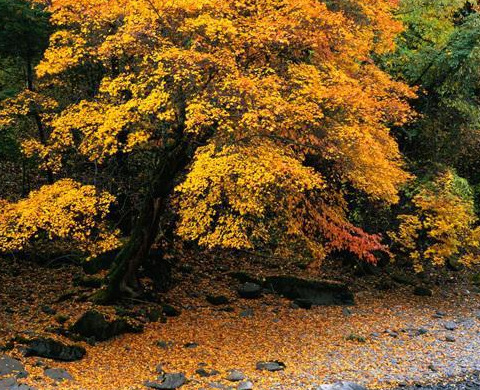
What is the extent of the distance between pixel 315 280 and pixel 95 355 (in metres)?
9.42

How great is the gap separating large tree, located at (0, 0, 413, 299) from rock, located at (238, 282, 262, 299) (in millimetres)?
3407

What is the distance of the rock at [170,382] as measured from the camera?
1149cm

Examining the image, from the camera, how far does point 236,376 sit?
1212 cm

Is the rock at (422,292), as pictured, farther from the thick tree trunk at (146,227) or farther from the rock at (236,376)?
the thick tree trunk at (146,227)

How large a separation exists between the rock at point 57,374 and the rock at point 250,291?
26.5 feet

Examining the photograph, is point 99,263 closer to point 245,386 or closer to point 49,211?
point 49,211

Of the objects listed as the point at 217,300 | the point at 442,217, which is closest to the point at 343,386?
the point at 217,300

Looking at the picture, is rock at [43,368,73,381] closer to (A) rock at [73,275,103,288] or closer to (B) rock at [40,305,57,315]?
(B) rock at [40,305,57,315]

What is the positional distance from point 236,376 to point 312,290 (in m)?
7.91

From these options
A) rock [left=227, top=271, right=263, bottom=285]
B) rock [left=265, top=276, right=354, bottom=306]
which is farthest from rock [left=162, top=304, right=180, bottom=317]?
rock [left=265, top=276, right=354, bottom=306]

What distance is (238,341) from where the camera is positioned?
14711 millimetres

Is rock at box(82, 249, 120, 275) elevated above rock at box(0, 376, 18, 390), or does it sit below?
above

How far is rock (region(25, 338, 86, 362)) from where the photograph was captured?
12.5 m

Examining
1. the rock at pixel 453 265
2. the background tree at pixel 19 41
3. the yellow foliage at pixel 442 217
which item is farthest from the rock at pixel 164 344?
the rock at pixel 453 265
